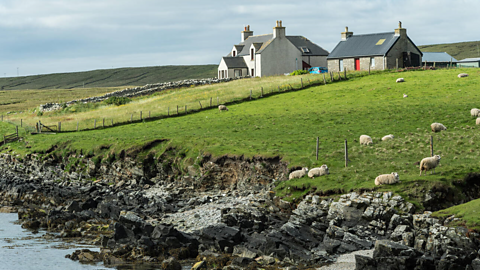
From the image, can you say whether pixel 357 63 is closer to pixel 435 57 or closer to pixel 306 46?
pixel 306 46

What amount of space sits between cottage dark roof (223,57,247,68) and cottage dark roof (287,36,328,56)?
11.1 metres

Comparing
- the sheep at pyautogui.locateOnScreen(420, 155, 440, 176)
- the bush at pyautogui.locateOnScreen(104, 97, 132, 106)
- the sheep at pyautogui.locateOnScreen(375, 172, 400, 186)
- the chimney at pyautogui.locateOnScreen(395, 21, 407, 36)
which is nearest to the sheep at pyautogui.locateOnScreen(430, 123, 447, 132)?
the sheep at pyautogui.locateOnScreen(420, 155, 440, 176)

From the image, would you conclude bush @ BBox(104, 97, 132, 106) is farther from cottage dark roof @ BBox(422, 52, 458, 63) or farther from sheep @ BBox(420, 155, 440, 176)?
sheep @ BBox(420, 155, 440, 176)

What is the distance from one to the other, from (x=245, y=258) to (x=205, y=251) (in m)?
3.08

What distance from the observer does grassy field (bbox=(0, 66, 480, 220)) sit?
101 ft

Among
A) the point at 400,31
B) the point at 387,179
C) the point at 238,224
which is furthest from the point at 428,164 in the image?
the point at 400,31

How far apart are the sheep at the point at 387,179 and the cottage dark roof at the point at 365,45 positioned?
185 ft

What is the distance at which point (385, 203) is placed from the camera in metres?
25.9

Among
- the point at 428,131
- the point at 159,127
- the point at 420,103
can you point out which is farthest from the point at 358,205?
the point at 159,127

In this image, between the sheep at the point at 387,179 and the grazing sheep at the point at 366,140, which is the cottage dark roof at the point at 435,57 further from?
the sheep at the point at 387,179

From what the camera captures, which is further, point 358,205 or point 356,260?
point 358,205

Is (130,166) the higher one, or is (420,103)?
(420,103)

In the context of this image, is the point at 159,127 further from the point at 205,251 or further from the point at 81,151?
the point at 205,251

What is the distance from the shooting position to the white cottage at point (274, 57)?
315 feet
